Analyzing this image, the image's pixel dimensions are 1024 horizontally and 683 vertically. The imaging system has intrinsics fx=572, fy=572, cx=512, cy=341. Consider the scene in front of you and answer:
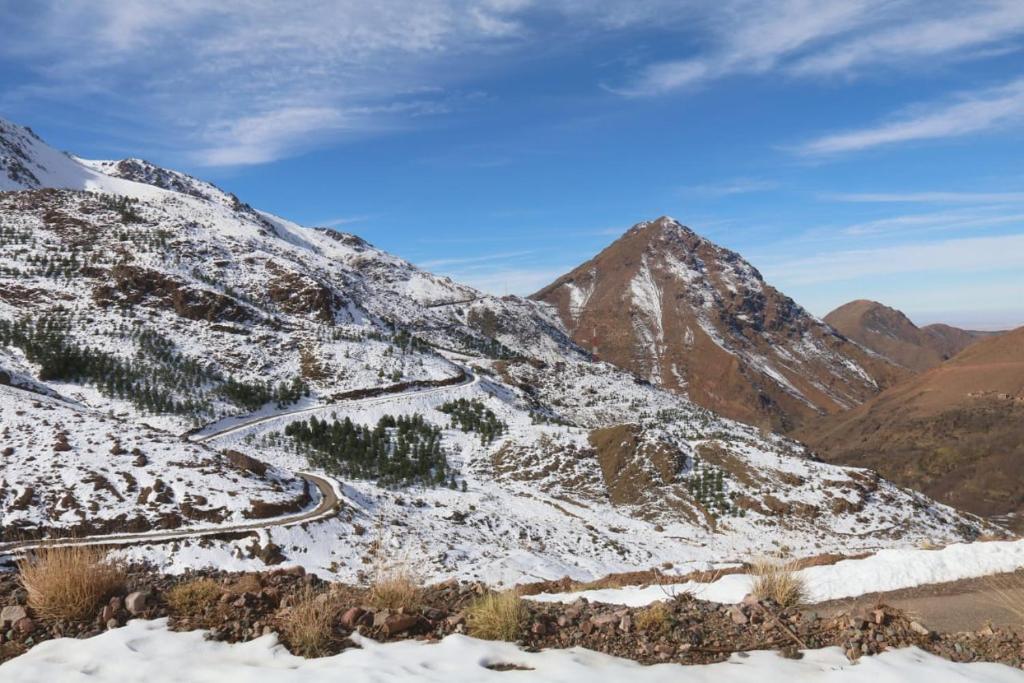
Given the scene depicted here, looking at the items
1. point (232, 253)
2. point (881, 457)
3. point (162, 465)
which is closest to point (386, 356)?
point (232, 253)

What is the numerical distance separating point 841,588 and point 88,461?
35.6 m

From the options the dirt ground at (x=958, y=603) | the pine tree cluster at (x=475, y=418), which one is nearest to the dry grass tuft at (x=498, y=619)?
the dirt ground at (x=958, y=603)

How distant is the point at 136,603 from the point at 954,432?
14374 cm

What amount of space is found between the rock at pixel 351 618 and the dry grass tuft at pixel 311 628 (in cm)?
11

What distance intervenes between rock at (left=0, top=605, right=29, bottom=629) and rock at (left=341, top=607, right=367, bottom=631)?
11.5 ft

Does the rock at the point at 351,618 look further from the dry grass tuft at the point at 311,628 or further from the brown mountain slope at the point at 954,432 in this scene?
the brown mountain slope at the point at 954,432

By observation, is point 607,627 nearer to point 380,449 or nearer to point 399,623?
point 399,623

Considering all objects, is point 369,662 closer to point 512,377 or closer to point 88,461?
point 88,461

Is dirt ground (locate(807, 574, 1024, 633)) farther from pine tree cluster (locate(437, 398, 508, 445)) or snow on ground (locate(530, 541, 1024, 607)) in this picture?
pine tree cluster (locate(437, 398, 508, 445))

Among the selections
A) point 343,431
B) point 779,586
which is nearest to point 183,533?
point 779,586

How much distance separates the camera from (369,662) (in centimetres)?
584

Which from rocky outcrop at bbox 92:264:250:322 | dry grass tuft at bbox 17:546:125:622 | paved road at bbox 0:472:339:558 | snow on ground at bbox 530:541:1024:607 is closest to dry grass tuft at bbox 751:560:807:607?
snow on ground at bbox 530:541:1024:607

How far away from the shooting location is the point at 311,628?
20.2 feet

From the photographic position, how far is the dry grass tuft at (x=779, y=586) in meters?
7.79
